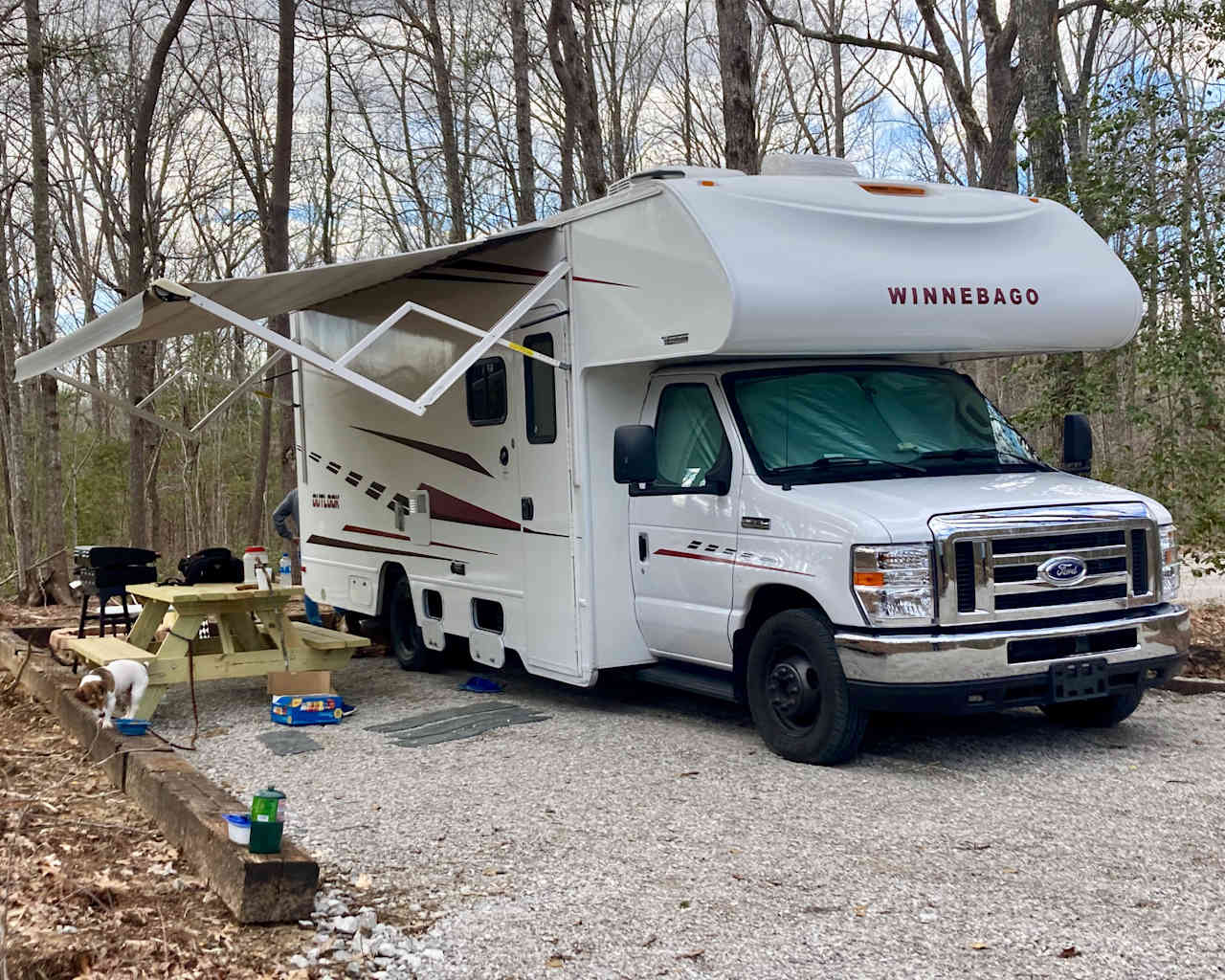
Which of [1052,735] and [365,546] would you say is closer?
[1052,735]

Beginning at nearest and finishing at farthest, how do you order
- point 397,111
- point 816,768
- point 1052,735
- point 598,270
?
point 816,768 → point 1052,735 → point 598,270 → point 397,111

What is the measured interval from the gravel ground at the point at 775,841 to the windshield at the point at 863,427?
1492mm

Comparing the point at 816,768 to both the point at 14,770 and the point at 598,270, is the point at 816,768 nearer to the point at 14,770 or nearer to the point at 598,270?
the point at 598,270

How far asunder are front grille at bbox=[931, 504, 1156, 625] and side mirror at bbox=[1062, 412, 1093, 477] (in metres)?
1.18

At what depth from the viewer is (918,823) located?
564cm


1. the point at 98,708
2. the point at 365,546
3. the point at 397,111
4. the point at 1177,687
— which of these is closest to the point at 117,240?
the point at 397,111

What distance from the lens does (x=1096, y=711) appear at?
290 inches

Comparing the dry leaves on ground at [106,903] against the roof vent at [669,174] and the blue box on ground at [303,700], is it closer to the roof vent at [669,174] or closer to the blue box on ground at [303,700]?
the blue box on ground at [303,700]

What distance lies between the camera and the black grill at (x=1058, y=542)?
20.7ft

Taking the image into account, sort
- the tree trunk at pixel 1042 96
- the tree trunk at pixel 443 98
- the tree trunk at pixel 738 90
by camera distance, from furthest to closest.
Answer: the tree trunk at pixel 443 98 < the tree trunk at pixel 738 90 < the tree trunk at pixel 1042 96

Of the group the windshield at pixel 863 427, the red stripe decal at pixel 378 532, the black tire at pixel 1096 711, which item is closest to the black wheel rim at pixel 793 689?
the windshield at pixel 863 427

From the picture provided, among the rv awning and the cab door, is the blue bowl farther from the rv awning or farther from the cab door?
the cab door

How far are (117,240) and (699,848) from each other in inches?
1037

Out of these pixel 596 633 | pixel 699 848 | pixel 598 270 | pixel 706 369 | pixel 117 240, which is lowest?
pixel 699 848
